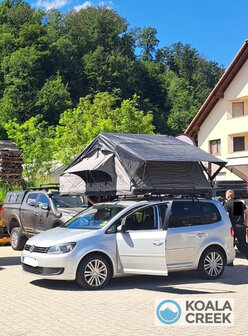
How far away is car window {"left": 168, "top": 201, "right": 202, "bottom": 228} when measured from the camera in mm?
10516

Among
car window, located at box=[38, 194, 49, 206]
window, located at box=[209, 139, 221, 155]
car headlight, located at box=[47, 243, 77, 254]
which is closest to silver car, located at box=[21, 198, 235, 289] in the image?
car headlight, located at box=[47, 243, 77, 254]

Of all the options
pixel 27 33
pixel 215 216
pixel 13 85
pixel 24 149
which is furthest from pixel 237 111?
pixel 27 33

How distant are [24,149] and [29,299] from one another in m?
31.7

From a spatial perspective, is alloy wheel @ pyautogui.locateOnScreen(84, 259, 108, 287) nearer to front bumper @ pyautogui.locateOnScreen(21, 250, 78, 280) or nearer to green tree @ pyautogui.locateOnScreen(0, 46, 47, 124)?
front bumper @ pyautogui.locateOnScreen(21, 250, 78, 280)

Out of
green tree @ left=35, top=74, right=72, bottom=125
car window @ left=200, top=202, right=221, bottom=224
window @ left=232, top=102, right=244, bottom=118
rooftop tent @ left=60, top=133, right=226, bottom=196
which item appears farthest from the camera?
green tree @ left=35, top=74, right=72, bottom=125

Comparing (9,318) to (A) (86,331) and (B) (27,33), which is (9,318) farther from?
(B) (27,33)

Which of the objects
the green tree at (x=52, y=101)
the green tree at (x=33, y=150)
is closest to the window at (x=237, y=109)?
the green tree at (x=33, y=150)

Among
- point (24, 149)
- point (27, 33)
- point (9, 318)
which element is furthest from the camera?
point (27, 33)

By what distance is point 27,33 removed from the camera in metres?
79.3

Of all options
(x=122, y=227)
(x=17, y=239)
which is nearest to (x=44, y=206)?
(x=17, y=239)

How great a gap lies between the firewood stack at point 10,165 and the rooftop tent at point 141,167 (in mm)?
12237

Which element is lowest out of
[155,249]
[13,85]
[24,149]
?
[155,249]

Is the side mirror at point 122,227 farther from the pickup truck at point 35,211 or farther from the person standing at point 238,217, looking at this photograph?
the pickup truck at point 35,211

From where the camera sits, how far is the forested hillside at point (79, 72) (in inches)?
2795
